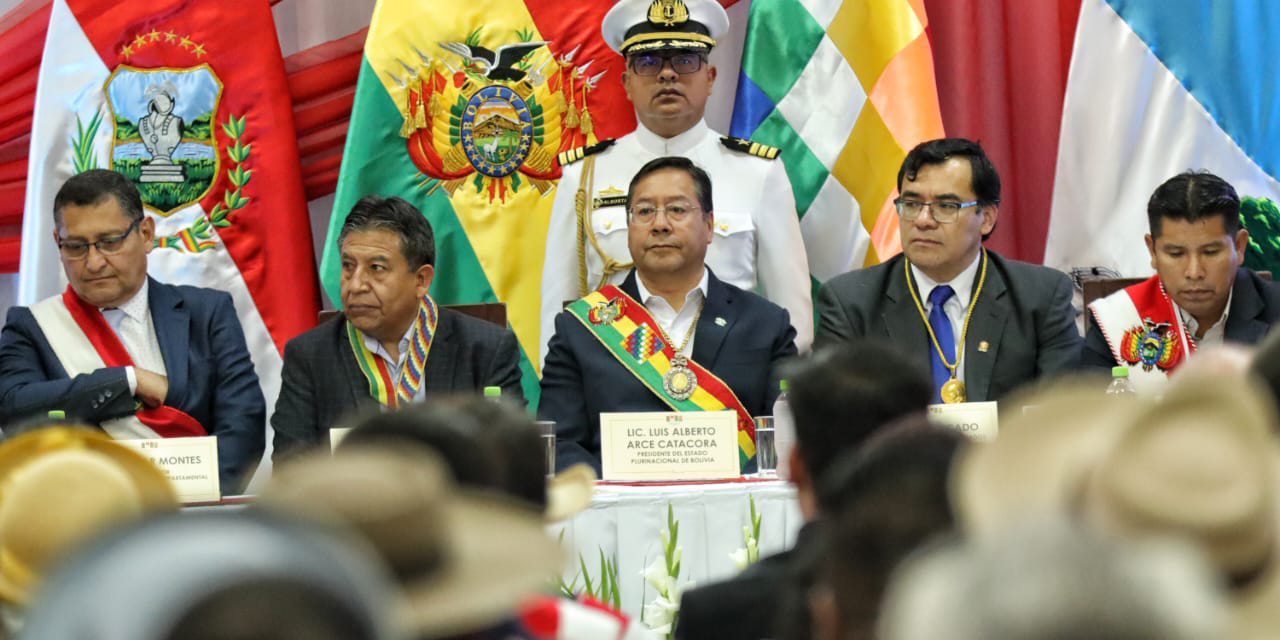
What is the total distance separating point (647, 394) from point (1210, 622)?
2.85m

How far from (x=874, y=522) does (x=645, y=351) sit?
2.52 metres

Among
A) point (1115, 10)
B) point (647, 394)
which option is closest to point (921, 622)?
point (647, 394)

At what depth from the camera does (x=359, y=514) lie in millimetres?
679

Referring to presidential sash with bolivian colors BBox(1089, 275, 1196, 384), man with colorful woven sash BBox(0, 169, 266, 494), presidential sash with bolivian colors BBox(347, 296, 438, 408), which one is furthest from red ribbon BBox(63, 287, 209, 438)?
presidential sash with bolivian colors BBox(1089, 275, 1196, 384)

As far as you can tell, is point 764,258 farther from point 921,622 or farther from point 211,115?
point 921,622

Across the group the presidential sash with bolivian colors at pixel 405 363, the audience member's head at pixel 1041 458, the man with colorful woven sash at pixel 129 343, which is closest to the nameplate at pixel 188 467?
the man with colorful woven sash at pixel 129 343

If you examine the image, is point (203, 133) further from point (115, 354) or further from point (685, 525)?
point (685, 525)

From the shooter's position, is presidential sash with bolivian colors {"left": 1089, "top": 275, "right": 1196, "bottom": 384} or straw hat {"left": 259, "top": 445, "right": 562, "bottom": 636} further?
presidential sash with bolivian colors {"left": 1089, "top": 275, "right": 1196, "bottom": 384}

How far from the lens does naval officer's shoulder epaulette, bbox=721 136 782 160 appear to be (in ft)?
13.7

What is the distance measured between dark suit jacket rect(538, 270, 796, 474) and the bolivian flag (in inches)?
40.4

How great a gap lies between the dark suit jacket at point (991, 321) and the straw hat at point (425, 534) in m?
2.61

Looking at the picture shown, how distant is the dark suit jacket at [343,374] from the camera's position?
3.31 m

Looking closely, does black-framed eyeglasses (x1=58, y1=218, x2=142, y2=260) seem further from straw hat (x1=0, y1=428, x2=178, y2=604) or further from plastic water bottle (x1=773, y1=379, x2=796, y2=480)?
straw hat (x1=0, y1=428, x2=178, y2=604)

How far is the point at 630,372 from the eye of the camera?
10.9 feet
